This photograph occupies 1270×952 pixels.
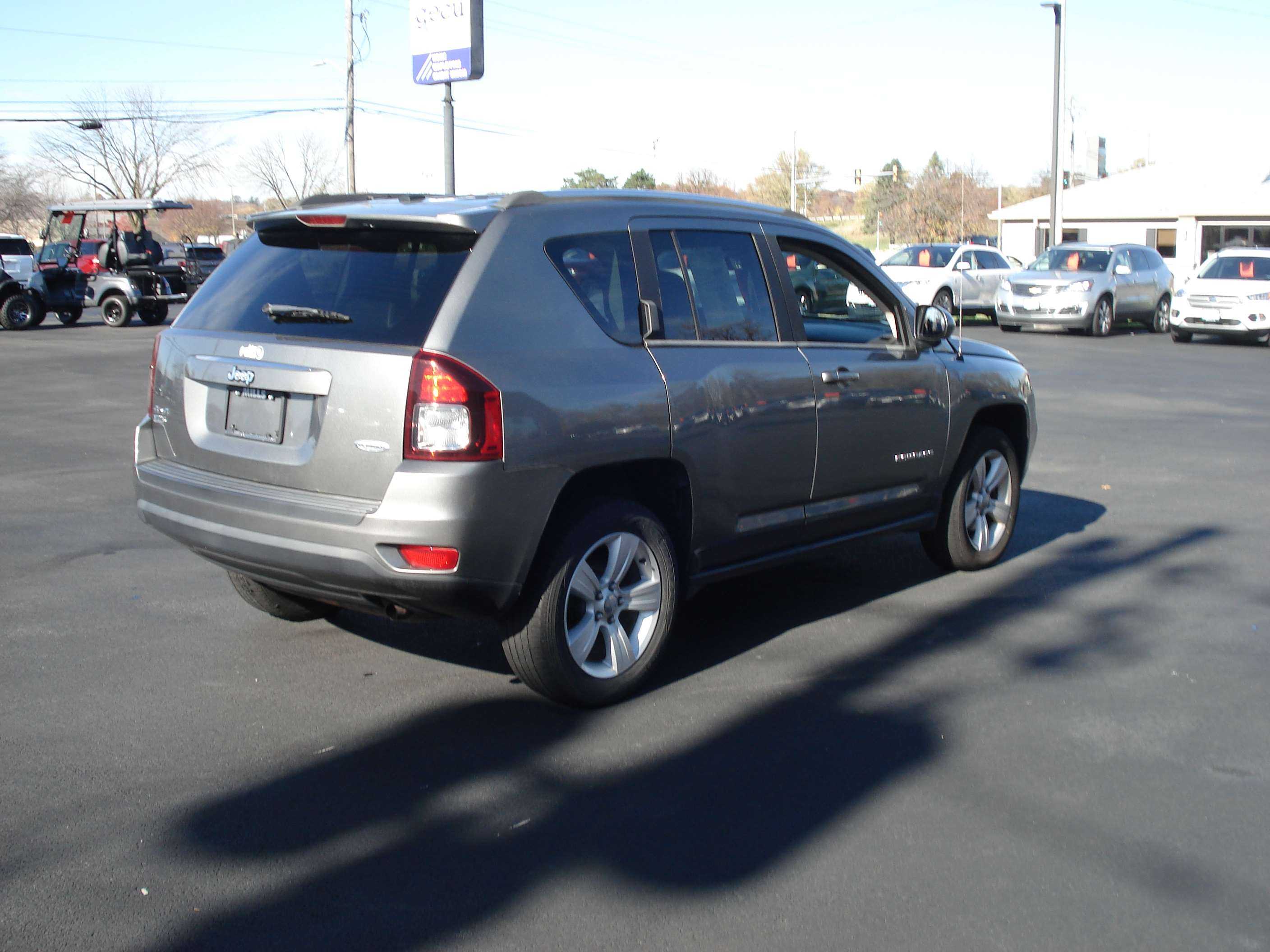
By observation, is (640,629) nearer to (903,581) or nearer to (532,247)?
(532,247)

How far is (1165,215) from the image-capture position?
161 ft

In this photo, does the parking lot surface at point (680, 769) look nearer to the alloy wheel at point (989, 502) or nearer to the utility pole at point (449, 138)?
the alloy wheel at point (989, 502)

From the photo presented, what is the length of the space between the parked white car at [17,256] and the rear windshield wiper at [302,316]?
115ft

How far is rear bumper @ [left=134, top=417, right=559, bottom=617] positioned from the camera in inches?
161

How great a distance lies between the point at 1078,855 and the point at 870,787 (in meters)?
0.67

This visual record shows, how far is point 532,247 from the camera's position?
4457 mm

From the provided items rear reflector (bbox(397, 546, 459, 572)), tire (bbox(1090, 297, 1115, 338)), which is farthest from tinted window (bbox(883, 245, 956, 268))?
rear reflector (bbox(397, 546, 459, 572))

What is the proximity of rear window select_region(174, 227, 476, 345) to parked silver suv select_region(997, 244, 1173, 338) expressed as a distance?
22.6 metres

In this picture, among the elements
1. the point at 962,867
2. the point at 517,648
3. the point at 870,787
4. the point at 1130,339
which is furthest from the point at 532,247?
the point at 1130,339

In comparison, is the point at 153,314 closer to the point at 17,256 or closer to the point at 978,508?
the point at 17,256

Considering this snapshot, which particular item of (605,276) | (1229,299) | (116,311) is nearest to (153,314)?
(116,311)

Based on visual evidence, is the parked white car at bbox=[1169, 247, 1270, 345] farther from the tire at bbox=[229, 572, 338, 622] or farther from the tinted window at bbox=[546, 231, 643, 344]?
the tire at bbox=[229, 572, 338, 622]

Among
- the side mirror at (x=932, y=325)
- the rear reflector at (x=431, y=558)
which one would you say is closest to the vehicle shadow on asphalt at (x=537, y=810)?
the rear reflector at (x=431, y=558)

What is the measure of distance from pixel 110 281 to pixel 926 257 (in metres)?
17.0
